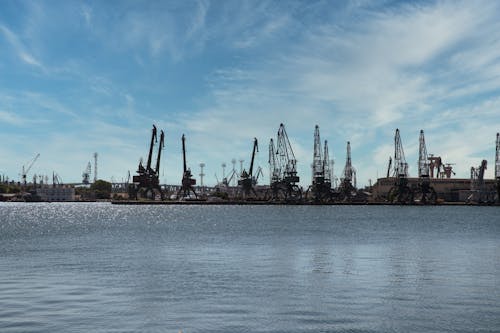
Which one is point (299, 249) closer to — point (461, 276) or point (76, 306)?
point (461, 276)

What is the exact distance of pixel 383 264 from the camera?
35781 millimetres

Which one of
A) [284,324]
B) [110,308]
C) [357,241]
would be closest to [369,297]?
[284,324]

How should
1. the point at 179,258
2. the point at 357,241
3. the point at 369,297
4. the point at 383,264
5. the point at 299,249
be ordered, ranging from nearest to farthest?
the point at 369,297
the point at 383,264
the point at 179,258
the point at 299,249
the point at 357,241

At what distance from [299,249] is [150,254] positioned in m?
12.8

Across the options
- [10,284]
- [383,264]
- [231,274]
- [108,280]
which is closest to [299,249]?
[383,264]

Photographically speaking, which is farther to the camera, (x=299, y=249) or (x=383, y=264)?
(x=299, y=249)

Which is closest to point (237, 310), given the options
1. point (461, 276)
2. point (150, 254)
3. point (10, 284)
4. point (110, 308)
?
point (110, 308)

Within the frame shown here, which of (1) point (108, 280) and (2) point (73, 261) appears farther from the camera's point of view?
(2) point (73, 261)

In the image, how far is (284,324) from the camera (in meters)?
18.7

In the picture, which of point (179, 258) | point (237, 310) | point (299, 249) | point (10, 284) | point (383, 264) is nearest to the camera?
point (237, 310)

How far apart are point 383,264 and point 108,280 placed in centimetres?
1823

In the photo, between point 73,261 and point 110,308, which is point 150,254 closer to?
point 73,261

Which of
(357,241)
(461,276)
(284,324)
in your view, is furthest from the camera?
(357,241)

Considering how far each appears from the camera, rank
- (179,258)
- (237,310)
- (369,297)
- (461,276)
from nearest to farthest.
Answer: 1. (237,310)
2. (369,297)
3. (461,276)
4. (179,258)
